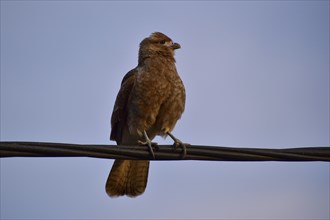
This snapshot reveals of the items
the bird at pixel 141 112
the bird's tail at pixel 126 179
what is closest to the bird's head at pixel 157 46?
the bird at pixel 141 112

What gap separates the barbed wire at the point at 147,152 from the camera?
4336mm

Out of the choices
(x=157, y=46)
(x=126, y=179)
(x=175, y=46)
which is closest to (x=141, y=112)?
(x=126, y=179)

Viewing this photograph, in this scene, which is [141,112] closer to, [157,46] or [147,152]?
[157,46]

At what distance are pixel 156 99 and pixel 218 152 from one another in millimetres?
2930

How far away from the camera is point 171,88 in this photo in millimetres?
7637

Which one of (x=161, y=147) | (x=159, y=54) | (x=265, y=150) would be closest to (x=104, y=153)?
(x=161, y=147)

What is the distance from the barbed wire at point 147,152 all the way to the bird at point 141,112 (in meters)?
2.61

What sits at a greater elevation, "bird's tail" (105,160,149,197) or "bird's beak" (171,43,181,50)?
"bird's beak" (171,43,181,50)

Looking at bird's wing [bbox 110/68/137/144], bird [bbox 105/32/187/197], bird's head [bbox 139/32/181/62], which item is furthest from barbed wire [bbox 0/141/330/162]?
bird's head [bbox 139/32/181/62]

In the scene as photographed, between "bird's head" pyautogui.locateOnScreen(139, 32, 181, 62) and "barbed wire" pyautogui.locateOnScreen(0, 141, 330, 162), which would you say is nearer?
"barbed wire" pyautogui.locateOnScreen(0, 141, 330, 162)

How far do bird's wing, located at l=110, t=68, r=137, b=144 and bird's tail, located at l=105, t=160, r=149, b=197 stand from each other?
1.66 feet

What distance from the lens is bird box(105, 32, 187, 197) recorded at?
750cm

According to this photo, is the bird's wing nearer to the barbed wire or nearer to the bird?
the bird

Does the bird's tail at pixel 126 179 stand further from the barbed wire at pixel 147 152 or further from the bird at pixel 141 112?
the barbed wire at pixel 147 152
